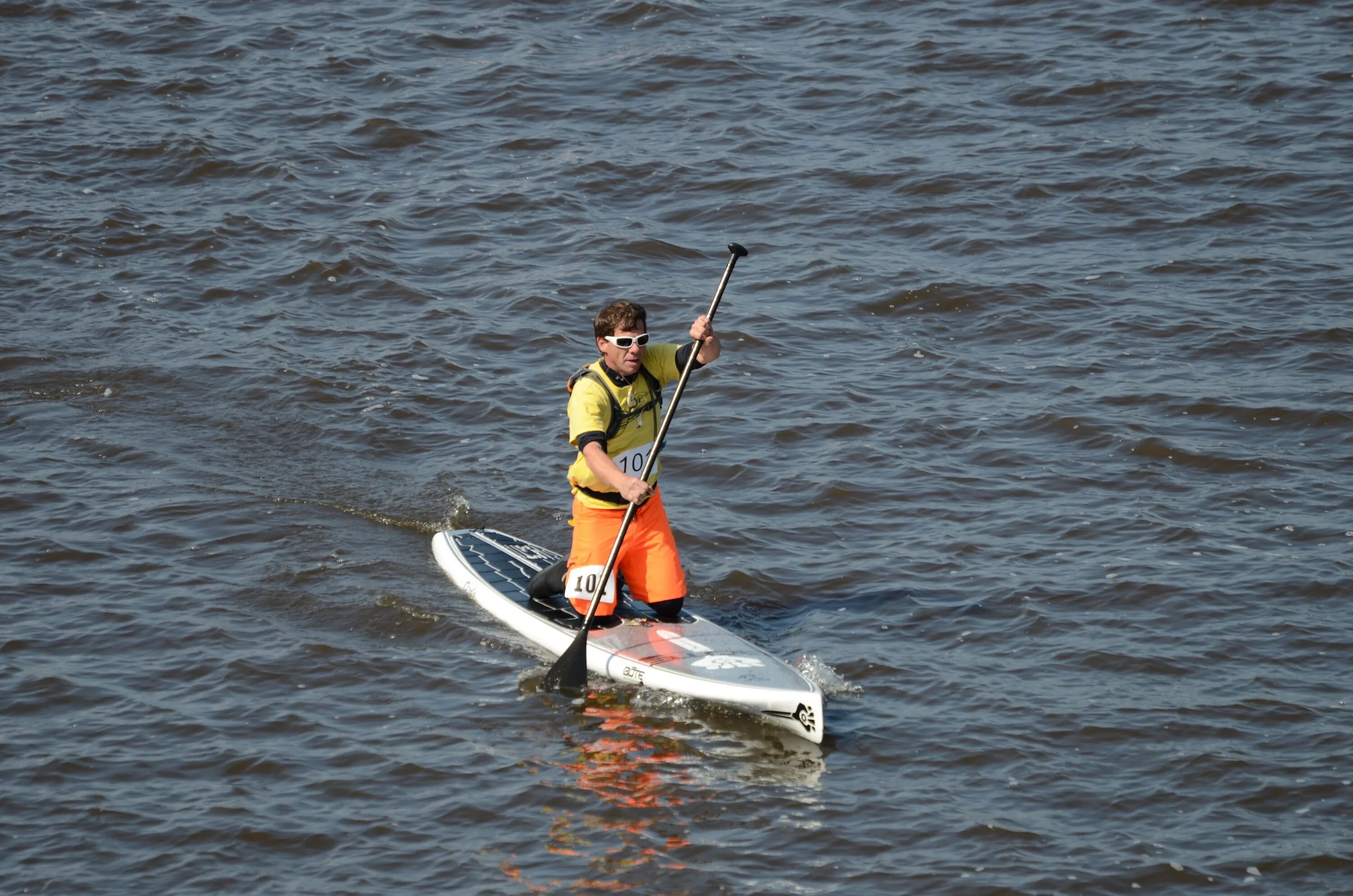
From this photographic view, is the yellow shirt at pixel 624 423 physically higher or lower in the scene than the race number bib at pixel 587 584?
higher

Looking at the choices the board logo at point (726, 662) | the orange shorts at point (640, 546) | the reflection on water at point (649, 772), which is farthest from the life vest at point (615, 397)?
the reflection on water at point (649, 772)

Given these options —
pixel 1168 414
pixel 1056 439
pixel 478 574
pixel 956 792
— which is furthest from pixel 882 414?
pixel 956 792

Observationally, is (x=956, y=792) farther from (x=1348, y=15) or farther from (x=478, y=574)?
(x=1348, y=15)

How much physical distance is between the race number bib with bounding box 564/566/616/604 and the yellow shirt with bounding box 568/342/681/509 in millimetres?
376

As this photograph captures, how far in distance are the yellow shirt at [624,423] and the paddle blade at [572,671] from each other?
773 millimetres

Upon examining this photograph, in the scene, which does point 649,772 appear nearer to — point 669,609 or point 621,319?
point 669,609

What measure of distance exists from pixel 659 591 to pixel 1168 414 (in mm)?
4888

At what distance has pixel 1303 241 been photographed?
523 inches

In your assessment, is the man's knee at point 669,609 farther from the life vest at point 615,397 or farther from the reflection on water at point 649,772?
the life vest at point 615,397

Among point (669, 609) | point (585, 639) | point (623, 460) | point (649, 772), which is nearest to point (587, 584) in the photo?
point (585, 639)

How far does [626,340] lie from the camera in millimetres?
7504

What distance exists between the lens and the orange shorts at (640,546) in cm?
790

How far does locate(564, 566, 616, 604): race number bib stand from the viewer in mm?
8000

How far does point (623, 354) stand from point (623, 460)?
1.97 ft
